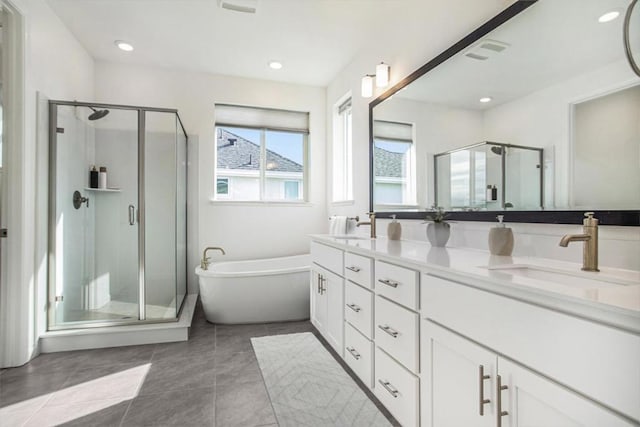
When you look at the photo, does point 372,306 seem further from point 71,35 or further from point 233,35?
point 71,35

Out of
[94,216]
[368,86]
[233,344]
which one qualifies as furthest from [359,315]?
[94,216]

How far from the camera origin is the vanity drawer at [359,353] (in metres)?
1.69

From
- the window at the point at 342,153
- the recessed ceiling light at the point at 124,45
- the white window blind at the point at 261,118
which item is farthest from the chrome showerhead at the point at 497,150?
the recessed ceiling light at the point at 124,45

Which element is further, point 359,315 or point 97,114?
point 97,114

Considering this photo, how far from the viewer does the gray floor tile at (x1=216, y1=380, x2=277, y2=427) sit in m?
1.58

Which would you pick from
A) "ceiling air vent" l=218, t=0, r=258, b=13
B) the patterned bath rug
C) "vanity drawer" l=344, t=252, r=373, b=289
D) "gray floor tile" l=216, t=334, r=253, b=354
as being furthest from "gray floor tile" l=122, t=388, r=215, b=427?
"ceiling air vent" l=218, t=0, r=258, b=13

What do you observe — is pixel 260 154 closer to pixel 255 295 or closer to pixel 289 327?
pixel 255 295

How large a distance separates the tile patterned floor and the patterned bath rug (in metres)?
0.06

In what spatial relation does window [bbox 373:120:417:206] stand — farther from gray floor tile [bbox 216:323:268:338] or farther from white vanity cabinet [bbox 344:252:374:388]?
gray floor tile [bbox 216:323:268:338]

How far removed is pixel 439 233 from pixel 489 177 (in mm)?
394

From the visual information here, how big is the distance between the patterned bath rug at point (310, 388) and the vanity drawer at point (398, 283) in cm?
63

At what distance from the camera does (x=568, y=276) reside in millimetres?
1088

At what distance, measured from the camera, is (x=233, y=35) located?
2.91 meters

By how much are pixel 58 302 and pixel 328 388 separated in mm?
2240
